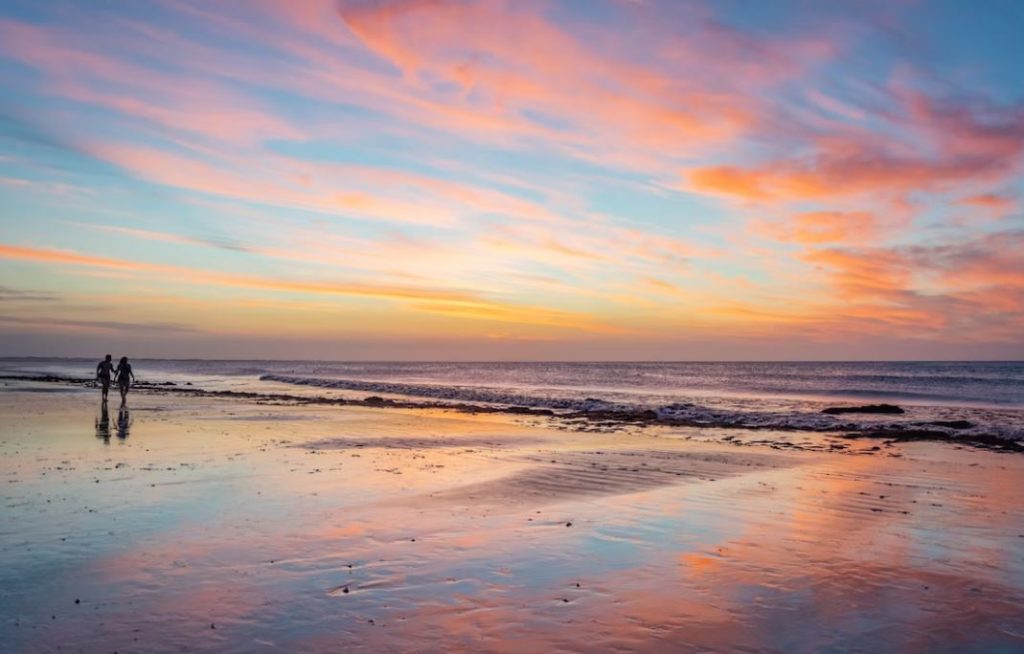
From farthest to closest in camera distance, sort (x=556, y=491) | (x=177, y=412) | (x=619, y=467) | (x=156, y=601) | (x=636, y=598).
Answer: (x=177, y=412) < (x=619, y=467) < (x=556, y=491) < (x=636, y=598) < (x=156, y=601)

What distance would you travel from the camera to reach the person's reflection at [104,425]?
21.5 metres

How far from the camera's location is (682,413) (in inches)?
1433

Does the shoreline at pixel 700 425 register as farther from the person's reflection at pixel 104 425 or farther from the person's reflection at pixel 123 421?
the person's reflection at pixel 104 425

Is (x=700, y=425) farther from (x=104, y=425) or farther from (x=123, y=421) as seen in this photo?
(x=104, y=425)

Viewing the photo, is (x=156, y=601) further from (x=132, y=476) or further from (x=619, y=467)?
(x=619, y=467)

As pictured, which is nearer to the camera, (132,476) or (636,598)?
(636,598)

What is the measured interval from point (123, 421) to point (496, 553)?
22481 mm

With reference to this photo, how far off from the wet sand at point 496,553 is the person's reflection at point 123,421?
2.78 metres

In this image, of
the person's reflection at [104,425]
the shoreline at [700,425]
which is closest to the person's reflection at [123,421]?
the person's reflection at [104,425]

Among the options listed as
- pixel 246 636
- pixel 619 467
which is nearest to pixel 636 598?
pixel 246 636

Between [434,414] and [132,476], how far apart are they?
21871mm

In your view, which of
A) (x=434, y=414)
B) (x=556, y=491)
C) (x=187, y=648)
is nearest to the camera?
(x=187, y=648)

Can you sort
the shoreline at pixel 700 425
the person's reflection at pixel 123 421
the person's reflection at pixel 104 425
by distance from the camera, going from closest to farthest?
1. the person's reflection at pixel 104 425
2. the person's reflection at pixel 123 421
3. the shoreline at pixel 700 425

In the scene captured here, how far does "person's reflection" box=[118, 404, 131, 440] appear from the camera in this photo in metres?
22.3
